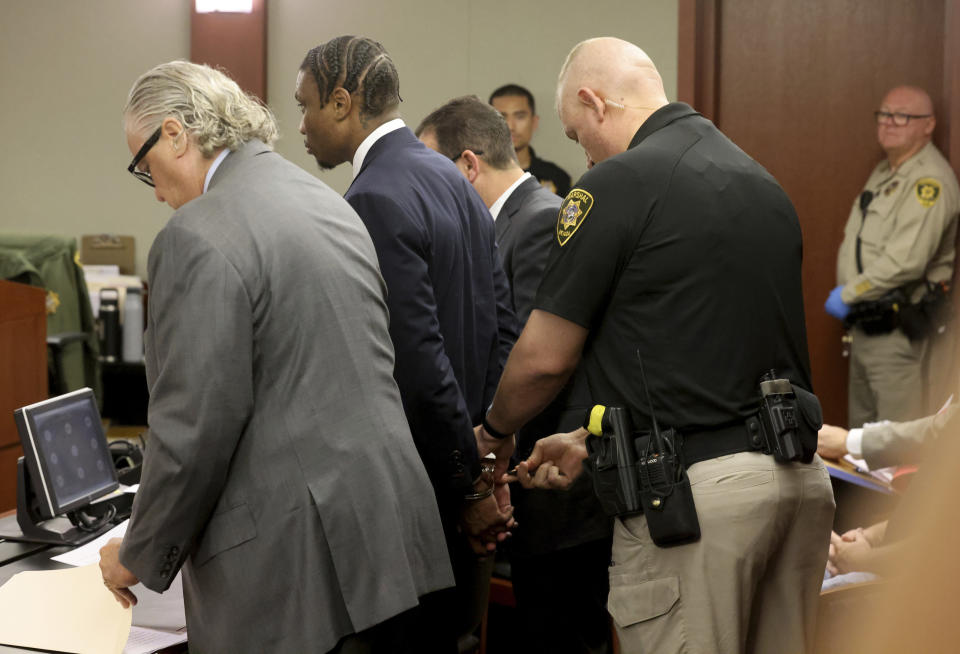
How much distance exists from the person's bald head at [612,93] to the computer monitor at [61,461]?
1265mm

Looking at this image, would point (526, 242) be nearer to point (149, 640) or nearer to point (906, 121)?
point (149, 640)

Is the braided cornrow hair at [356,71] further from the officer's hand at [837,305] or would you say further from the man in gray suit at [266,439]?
the officer's hand at [837,305]

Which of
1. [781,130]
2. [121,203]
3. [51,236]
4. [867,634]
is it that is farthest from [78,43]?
[867,634]

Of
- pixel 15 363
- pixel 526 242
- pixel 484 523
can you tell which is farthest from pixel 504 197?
pixel 15 363

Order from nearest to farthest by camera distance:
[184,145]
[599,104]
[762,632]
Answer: [184,145]
[762,632]
[599,104]

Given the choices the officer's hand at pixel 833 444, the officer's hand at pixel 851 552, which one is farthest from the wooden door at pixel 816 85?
the officer's hand at pixel 851 552

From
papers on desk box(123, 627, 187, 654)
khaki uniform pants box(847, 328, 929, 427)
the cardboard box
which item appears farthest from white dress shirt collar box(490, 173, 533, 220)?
the cardboard box

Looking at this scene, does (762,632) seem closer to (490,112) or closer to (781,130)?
(490,112)

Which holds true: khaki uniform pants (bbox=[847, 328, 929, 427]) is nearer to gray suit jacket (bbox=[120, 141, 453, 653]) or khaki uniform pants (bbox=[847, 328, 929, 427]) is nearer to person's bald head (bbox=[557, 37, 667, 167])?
person's bald head (bbox=[557, 37, 667, 167])

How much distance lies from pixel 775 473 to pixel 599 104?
2.50 ft

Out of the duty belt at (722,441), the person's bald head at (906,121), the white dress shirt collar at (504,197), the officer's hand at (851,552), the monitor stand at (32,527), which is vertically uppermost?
the person's bald head at (906,121)

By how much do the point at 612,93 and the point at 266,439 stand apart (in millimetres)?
943

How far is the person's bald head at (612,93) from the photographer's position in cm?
190

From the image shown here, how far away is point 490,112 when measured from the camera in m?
2.96
